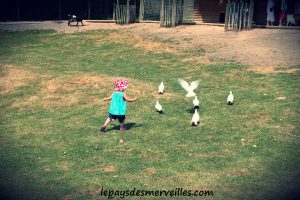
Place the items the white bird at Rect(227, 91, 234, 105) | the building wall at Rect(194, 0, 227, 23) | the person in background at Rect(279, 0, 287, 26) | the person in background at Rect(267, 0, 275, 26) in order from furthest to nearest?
1. the building wall at Rect(194, 0, 227, 23)
2. the person in background at Rect(267, 0, 275, 26)
3. the person in background at Rect(279, 0, 287, 26)
4. the white bird at Rect(227, 91, 234, 105)

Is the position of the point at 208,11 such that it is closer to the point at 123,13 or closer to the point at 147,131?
the point at 123,13

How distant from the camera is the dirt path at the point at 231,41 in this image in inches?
726

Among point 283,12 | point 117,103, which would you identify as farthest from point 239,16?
point 117,103

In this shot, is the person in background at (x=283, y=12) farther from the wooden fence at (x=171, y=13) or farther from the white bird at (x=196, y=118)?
the white bird at (x=196, y=118)

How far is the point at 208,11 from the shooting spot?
31188mm

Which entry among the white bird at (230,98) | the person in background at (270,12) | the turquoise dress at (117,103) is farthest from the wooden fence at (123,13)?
the turquoise dress at (117,103)

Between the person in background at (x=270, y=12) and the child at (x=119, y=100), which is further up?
the person in background at (x=270, y=12)

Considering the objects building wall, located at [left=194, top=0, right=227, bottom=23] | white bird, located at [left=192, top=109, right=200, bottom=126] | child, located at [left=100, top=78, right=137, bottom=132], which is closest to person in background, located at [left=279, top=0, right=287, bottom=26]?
building wall, located at [left=194, top=0, right=227, bottom=23]

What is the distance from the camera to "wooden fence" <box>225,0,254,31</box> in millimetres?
23844

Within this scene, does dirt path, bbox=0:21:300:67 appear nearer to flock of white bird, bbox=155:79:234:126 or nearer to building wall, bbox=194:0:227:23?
building wall, bbox=194:0:227:23

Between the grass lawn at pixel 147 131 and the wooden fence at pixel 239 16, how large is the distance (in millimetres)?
5428

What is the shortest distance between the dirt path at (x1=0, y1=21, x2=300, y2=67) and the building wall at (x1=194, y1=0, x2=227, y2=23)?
12.1 feet

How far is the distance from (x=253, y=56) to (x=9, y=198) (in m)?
14.3

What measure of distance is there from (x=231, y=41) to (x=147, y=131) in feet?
41.2
